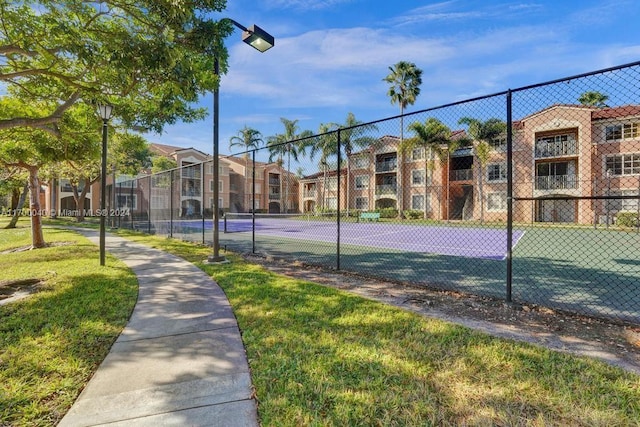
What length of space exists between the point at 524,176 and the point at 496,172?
2776 mm

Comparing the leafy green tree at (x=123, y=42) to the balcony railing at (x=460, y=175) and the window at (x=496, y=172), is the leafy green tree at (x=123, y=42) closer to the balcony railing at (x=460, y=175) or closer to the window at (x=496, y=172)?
the window at (x=496, y=172)

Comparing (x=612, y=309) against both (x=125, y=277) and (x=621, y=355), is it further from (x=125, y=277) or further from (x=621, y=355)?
(x=125, y=277)

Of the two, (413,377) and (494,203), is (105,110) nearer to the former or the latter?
(413,377)

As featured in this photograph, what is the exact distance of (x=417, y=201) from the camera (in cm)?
3125

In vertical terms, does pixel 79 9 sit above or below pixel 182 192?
above

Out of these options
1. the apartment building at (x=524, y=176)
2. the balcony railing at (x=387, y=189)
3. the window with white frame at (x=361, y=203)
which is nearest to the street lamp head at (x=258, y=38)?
the apartment building at (x=524, y=176)

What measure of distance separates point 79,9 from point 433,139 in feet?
88.1

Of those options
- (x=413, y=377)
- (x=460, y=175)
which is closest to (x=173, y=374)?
(x=413, y=377)

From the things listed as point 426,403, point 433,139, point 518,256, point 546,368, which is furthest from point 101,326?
point 433,139

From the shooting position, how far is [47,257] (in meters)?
8.47

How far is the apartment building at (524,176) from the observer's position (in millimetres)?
17578

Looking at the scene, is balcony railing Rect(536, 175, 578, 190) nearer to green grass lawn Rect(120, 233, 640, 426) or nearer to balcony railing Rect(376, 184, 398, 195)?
balcony railing Rect(376, 184, 398, 195)

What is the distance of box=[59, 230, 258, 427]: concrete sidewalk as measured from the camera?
2141 millimetres

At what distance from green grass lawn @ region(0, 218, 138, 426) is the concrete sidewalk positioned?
0.17m
